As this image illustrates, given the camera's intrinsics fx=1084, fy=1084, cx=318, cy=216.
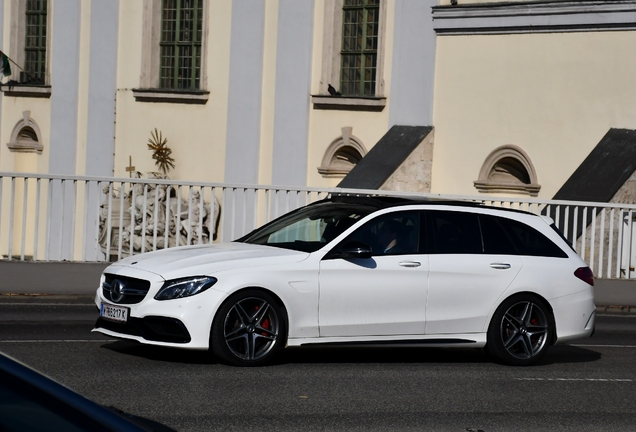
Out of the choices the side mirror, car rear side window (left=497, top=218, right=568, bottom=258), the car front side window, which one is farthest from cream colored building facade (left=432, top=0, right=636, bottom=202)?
the side mirror

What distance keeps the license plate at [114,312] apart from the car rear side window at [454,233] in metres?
2.91

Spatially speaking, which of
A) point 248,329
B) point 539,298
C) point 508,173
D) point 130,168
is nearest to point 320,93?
point 508,173

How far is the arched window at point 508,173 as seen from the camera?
22.5 meters

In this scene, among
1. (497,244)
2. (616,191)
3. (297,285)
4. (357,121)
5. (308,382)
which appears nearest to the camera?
(308,382)

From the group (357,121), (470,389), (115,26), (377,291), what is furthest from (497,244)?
(115,26)

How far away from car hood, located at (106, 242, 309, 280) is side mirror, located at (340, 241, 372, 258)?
1.13ft

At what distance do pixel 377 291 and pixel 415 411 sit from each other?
6.97 feet

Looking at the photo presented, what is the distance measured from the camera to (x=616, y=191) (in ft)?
62.0

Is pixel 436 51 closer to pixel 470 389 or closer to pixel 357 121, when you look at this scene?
pixel 357 121

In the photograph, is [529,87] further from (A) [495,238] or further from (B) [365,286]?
(B) [365,286]

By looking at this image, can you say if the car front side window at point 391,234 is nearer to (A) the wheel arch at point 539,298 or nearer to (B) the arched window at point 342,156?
(A) the wheel arch at point 539,298

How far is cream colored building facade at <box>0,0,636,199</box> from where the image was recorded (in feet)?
71.4

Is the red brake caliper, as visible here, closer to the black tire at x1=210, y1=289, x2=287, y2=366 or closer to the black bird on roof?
the black tire at x1=210, y1=289, x2=287, y2=366

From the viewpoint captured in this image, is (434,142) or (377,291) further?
(434,142)
